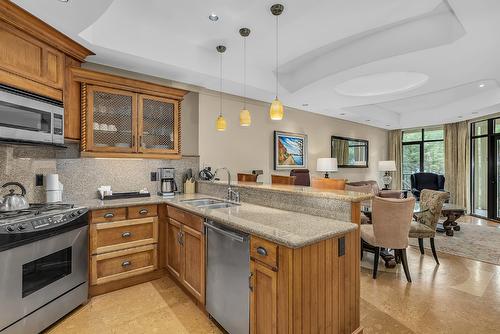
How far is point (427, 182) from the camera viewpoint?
7.12 meters

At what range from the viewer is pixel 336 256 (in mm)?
1763

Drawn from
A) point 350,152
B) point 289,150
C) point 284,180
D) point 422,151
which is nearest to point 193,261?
point 284,180

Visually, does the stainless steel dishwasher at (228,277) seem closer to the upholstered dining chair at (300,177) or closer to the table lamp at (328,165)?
the upholstered dining chair at (300,177)

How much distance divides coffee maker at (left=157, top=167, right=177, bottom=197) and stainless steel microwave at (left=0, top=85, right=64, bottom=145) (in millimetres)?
1262

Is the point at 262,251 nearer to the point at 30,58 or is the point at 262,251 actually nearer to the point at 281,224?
the point at 281,224

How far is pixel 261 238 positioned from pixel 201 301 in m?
1.10

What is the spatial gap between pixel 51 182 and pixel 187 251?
164 cm

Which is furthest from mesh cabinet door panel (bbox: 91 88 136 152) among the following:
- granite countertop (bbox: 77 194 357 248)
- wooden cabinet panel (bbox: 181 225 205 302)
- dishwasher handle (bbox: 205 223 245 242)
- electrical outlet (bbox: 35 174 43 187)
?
dishwasher handle (bbox: 205 223 245 242)

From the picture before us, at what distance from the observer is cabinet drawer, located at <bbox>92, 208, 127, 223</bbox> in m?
2.64

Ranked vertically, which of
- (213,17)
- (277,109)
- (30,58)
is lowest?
(277,109)

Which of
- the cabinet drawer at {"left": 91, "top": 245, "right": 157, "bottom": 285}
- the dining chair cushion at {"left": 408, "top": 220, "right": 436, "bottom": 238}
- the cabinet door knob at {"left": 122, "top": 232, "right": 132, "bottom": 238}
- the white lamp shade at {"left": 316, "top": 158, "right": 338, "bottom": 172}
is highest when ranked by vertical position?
the white lamp shade at {"left": 316, "top": 158, "right": 338, "bottom": 172}

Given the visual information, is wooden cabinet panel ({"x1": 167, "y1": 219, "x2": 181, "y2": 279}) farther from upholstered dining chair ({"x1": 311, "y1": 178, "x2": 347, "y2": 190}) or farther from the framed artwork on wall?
the framed artwork on wall

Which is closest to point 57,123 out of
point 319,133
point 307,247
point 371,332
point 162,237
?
point 162,237

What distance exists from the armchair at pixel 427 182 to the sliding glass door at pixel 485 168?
32.4 inches
